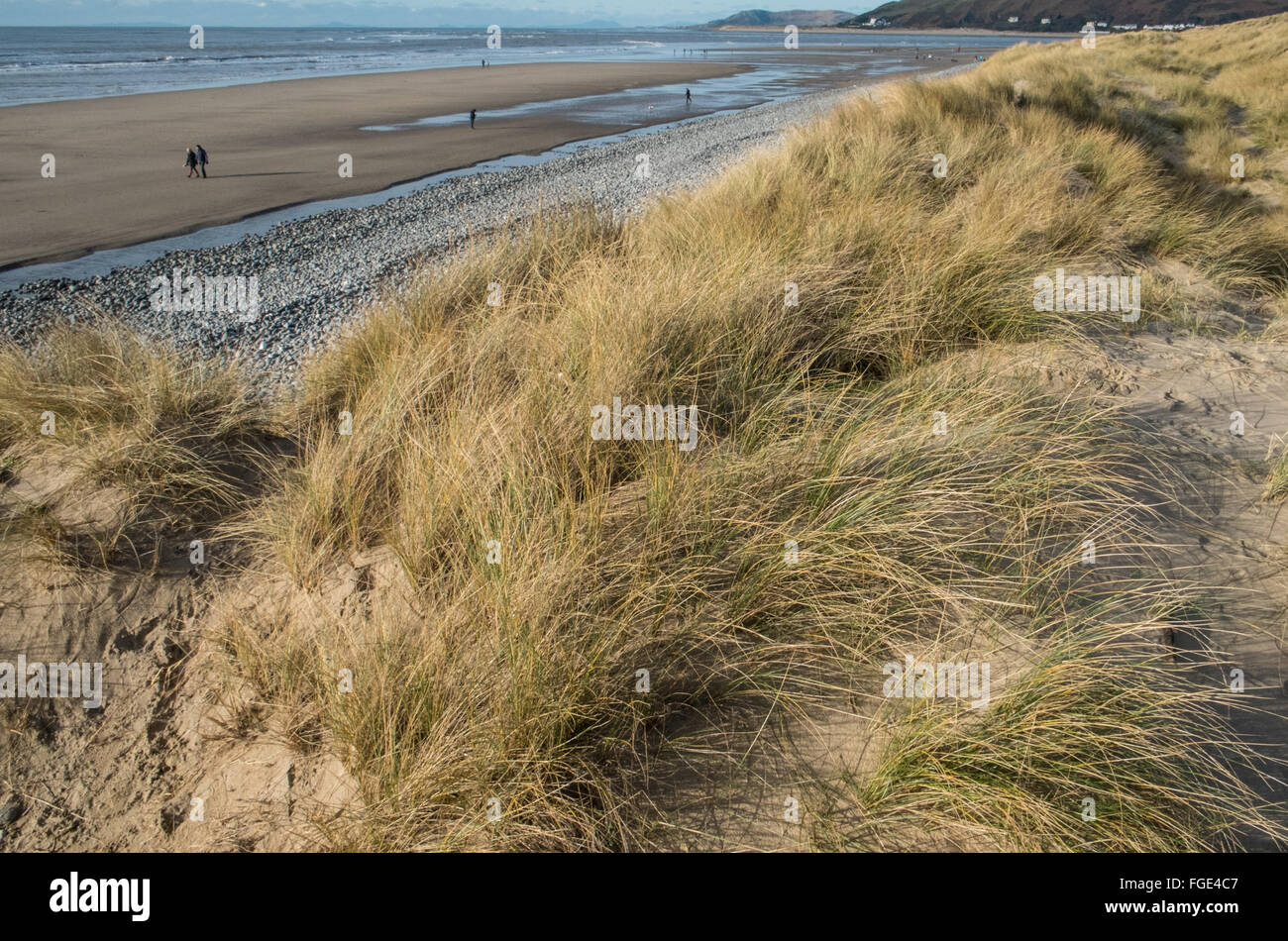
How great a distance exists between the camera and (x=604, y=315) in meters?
3.89

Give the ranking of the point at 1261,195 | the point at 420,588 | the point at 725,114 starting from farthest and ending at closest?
1. the point at 725,114
2. the point at 1261,195
3. the point at 420,588

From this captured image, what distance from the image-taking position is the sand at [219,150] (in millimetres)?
11102

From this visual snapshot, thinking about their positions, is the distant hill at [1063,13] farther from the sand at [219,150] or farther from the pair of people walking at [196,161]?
the pair of people walking at [196,161]

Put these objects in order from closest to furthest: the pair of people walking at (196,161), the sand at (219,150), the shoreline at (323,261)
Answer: the shoreline at (323,261), the sand at (219,150), the pair of people walking at (196,161)

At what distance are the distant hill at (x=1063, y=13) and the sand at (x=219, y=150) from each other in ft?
272

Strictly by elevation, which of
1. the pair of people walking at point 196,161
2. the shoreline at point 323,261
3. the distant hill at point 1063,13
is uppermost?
the distant hill at point 1063,13

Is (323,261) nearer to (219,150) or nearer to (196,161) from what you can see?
(196,161)

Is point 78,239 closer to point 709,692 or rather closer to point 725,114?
point 709,692

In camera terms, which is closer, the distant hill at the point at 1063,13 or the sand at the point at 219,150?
the sand at the point at 219,150

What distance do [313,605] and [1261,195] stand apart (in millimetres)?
12483

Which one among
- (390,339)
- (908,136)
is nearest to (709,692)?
(390,339)

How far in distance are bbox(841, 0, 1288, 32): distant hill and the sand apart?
82.8 m

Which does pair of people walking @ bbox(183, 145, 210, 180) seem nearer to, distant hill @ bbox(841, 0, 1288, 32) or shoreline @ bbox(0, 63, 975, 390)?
shoreline @ bbox(0, 63, 975, 390)

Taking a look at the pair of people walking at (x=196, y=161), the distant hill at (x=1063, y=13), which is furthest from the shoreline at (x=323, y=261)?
the distant hill at (x=1063, y=13)
